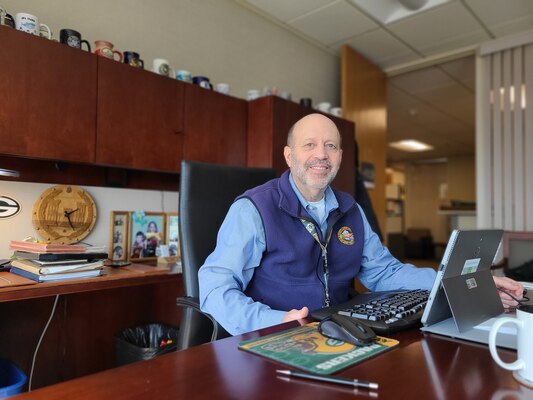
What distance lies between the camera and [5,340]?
1.92 m

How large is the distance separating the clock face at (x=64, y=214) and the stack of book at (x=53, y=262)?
312 millimetres

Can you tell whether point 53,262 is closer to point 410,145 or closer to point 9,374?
point 9,374

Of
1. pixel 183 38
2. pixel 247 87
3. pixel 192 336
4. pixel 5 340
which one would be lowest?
pixel 5 340

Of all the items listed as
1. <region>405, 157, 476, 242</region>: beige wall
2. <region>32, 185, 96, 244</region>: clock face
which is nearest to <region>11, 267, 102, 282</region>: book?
<region>32, 185, 96, 244</region>: clock face

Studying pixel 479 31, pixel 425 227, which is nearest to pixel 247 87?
pixel 479 31

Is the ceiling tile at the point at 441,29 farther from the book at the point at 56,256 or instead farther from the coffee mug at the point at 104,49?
the book at the point at 56,256

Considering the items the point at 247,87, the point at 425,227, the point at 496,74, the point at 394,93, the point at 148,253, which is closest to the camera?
the point at 148,253

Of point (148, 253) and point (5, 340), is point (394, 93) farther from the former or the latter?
point (5, 340)

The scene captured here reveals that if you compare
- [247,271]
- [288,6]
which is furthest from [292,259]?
[288,6]

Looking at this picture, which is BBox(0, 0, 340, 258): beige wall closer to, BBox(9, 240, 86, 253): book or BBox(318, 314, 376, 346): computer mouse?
BBox(9, 240, 86, 253): book

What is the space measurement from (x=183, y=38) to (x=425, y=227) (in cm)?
951

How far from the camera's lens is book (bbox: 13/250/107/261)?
5.16ft

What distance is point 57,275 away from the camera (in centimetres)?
158

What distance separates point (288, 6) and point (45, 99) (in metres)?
2.10
